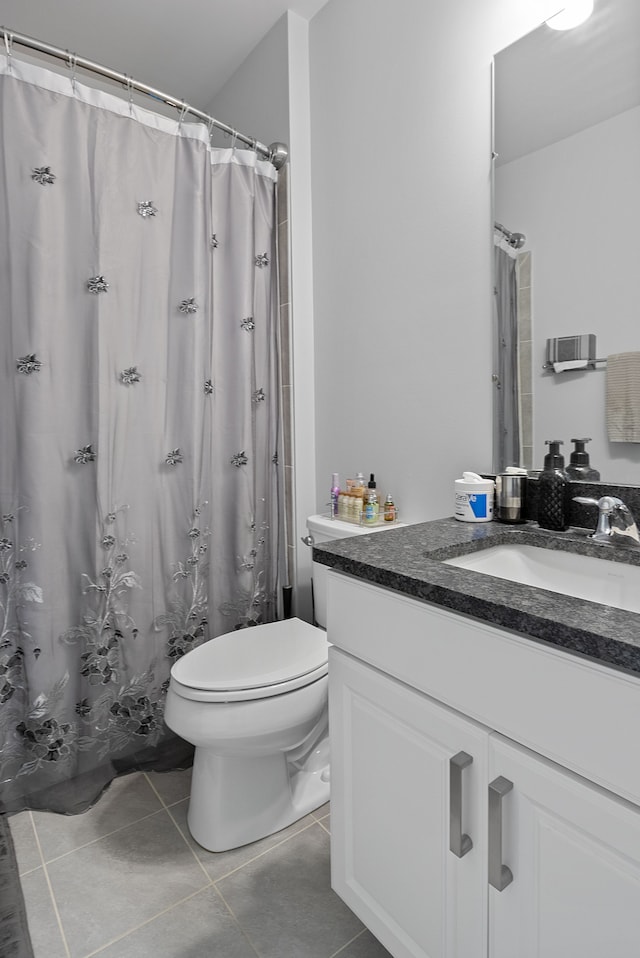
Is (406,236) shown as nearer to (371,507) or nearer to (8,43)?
(371,507)

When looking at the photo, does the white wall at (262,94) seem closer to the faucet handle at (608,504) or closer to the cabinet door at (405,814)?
the faucet handle at (608,504)

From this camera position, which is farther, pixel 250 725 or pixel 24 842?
pixel 24 842

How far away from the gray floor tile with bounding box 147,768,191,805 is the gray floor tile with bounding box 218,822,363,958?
1.15 ft

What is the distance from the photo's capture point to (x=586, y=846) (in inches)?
26.5

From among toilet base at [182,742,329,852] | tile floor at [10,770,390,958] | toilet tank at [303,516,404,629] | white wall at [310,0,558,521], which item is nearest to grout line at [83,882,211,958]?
tile floor at [10,770,390,958]

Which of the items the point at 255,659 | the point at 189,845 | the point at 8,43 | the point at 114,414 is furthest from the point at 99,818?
the point at 8,43

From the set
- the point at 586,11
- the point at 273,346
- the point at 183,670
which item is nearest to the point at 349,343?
the point at 273,346

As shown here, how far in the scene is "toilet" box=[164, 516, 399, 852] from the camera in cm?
132

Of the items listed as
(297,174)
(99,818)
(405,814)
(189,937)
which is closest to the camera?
(405,814)

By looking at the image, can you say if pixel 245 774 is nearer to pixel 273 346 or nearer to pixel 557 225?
pixel 273 346

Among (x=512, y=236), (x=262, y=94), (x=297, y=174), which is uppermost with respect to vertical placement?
(x=262, y=94)

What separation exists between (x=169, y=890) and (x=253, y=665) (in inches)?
21.2

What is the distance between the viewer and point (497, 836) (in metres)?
0.76

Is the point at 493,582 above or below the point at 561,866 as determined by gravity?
above
